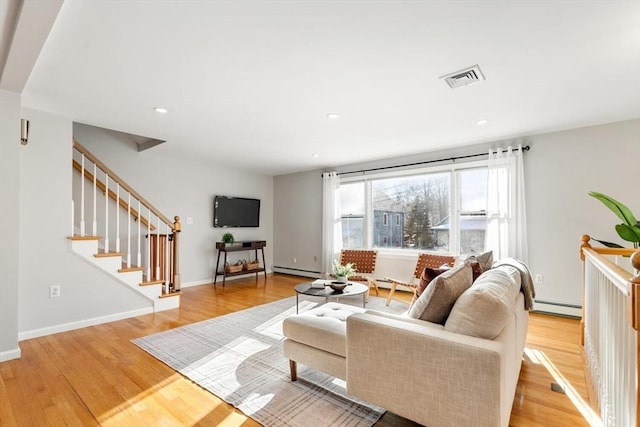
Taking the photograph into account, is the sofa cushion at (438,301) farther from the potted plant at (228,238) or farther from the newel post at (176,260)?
the potted plant at (228,238)

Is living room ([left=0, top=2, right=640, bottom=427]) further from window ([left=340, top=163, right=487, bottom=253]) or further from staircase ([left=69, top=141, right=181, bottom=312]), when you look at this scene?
window ([left=340, top=163, right=487, bottom=253])

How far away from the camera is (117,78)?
238 centimetres

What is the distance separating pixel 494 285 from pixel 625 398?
0.62m

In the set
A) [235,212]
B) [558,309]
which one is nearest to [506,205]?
[558,309]

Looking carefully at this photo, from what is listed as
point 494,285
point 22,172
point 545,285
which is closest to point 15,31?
point 22,172

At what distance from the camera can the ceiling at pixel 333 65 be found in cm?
165

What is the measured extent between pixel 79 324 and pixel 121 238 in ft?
5.39

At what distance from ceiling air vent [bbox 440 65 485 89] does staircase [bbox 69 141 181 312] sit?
372 cm

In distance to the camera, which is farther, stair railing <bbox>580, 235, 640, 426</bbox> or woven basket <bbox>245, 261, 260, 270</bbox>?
woven basket <bbox>245, 261, 260, 270</bbox>

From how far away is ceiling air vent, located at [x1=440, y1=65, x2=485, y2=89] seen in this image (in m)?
2.24

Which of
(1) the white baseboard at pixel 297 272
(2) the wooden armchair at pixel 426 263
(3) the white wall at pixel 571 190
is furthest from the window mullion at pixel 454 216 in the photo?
(1) the white baseboard at pixel 297 272

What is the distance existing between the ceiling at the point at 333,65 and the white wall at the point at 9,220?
269mm

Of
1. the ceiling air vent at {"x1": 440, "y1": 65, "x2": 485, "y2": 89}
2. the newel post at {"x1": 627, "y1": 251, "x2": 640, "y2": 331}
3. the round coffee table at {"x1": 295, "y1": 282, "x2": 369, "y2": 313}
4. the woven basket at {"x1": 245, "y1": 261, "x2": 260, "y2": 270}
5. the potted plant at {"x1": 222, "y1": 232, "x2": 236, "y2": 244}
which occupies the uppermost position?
the ceiling air vent at {"x1": 440, "y1": 65, "x2": 485, "y2": 89}

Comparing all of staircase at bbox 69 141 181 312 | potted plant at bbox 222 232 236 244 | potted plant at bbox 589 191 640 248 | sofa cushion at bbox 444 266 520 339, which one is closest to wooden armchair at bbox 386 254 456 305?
potted plant at bbox 589 191 640 248
